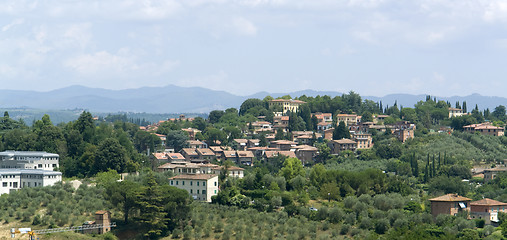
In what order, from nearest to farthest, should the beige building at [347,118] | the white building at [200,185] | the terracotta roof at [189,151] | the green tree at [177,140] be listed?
the white building at [200,185]
the terracotta roof at [189,151]
the green tree at [177,140]
the beige building at [347,118]

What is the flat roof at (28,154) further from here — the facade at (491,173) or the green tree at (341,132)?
the facade at (491,173)

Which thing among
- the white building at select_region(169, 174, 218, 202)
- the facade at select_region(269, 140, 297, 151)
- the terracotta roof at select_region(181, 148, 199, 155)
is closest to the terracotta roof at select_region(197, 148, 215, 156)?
the terracotta roof at select_region(181, 148, 199, 155)

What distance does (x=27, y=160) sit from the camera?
7981cm

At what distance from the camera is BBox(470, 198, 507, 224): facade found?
216ft

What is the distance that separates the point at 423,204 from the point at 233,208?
17.4m

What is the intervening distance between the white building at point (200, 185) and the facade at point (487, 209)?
2231 cm

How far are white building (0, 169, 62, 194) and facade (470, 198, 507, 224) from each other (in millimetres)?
37187

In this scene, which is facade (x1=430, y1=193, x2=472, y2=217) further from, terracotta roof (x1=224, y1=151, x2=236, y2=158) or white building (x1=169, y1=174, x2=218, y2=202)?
terracotta roof (x1=224, y1=151, x2=236, y2=158)

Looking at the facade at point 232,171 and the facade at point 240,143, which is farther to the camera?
the facade at point 240,143

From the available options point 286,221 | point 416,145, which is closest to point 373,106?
point 416,145

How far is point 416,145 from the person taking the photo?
350 ft

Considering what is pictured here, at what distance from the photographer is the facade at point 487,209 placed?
216ft

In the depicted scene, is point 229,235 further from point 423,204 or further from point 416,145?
point 416,145

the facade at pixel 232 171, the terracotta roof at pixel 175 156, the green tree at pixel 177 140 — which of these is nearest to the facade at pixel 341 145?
the green tree at pixel 177 140
